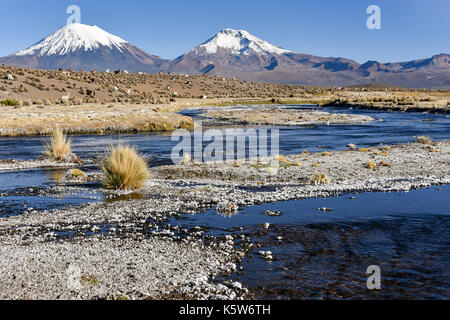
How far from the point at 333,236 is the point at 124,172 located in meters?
8.70

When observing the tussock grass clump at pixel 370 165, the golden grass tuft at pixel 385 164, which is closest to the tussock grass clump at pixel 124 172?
the tussock grass clump at pixel 370 165

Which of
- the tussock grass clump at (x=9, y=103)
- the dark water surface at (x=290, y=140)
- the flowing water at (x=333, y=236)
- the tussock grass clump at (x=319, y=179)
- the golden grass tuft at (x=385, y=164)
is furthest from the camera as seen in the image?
the tussock grass clump at (x=9, y=103)

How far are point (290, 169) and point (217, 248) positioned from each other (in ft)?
35.8

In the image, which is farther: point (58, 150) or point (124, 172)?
point (58, 150)

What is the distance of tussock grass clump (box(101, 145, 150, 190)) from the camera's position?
55.7ft

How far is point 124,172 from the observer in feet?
55.6

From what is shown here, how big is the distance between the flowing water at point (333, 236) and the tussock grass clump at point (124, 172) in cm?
92

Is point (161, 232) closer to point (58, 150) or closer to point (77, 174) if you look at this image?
point (77, 174)

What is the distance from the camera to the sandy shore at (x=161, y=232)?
816 cm
